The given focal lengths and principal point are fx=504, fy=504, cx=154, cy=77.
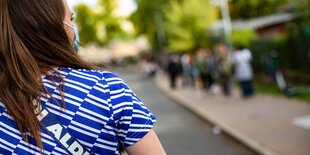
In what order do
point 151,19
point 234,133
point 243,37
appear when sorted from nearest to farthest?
point 234,133 < point 243,37 < point 151,19

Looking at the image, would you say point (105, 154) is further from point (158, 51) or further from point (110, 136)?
point (158, 51)

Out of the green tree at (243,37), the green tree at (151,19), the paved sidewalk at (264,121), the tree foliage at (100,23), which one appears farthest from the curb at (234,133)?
the tree foliage at (100,23)

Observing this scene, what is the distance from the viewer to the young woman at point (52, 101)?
57.3 inches

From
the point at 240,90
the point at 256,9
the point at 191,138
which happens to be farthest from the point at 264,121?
the point at 256,9

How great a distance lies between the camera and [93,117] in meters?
1.45

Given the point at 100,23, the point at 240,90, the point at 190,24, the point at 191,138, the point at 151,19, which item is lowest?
the point at 240,90

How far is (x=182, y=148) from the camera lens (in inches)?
353

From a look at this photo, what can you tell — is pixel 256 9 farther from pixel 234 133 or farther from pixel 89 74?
pixel 89 74

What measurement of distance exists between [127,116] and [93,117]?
10cm

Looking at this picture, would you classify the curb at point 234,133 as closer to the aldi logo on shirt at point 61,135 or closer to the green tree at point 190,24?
the aldi logo on shirt at point 61,135

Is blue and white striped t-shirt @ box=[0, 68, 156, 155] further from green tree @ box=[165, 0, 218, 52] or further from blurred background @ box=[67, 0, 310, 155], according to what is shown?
green tree @ box=[165, 0, 218, 52]

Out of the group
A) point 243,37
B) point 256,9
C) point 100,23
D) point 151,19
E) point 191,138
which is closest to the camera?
point 191,138

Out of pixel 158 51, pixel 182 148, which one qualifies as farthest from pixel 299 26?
pixel 158 51

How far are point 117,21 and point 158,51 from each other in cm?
2951
